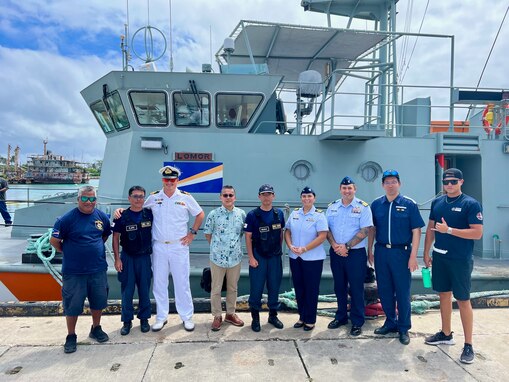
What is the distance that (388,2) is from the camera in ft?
24.4

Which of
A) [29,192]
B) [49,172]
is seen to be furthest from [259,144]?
[49,172]

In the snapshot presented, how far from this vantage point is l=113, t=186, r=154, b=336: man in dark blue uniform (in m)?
3.52

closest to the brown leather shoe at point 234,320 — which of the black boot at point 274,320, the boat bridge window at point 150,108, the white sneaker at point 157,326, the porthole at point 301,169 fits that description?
the black boot at point 274,320

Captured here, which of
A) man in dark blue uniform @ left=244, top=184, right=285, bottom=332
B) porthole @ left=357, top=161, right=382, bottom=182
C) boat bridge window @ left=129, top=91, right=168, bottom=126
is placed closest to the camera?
man in dark blue uniform @ left=244, top=184, right=285, bottom=332

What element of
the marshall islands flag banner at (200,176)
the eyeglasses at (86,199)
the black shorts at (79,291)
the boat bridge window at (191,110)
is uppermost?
the boat bridge window at (191,110)

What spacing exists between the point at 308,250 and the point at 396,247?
0.82 metres

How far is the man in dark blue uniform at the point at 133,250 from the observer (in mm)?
3520

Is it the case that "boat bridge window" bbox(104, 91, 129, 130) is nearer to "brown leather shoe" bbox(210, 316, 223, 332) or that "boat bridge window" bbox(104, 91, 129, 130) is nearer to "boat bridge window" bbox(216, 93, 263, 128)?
"boat bridge window" bbox(216, 93, 263, 128)

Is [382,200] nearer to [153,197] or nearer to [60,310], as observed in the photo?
[153,197]

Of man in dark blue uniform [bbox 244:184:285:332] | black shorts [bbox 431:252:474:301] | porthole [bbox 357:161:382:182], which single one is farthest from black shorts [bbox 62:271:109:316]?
porthole [bbox 357:161:382:182]

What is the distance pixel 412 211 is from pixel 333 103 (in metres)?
3.19

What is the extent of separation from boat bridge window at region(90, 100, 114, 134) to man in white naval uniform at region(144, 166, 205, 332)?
3.65 m

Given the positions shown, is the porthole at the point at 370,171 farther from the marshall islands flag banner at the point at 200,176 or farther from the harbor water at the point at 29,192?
the harbor water at the point at 29,192

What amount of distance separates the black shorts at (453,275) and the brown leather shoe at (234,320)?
1936 mm
